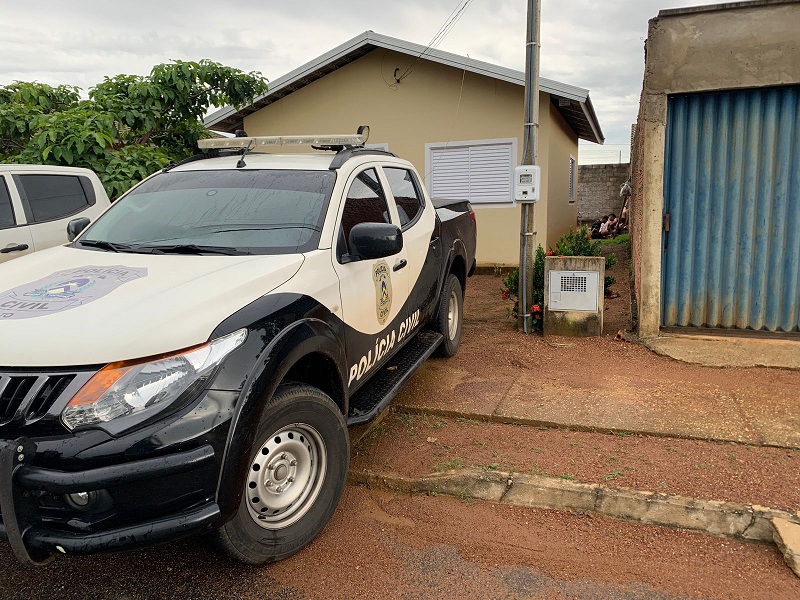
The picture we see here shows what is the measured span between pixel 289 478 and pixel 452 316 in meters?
3.35

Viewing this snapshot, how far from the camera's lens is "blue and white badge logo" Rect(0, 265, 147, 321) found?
2615 millimetres

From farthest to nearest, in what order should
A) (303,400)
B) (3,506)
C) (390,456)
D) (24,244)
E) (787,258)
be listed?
(24,244) → (787,258) → (390,456) → (303,400) → (3,506)

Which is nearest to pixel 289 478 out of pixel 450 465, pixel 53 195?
pixel 450 465

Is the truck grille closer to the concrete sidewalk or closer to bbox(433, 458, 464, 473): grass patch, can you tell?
bbox(433, 458, 464, 473): grass patch

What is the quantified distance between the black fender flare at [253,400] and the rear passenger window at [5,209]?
4.88 meters

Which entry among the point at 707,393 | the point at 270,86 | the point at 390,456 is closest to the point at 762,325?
the point at 707,393

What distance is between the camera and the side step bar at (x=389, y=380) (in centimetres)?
372

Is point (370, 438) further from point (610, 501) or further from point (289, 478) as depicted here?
point (610, 501)

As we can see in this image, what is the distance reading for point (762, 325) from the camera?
6020mm

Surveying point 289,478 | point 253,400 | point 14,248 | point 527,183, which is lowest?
point 289,478

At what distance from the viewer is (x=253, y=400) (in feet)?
8.38

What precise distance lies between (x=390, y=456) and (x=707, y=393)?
104 inches

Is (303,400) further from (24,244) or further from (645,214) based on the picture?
(24,244)

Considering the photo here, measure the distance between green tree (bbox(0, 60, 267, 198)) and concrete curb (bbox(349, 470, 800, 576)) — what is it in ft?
21.5
